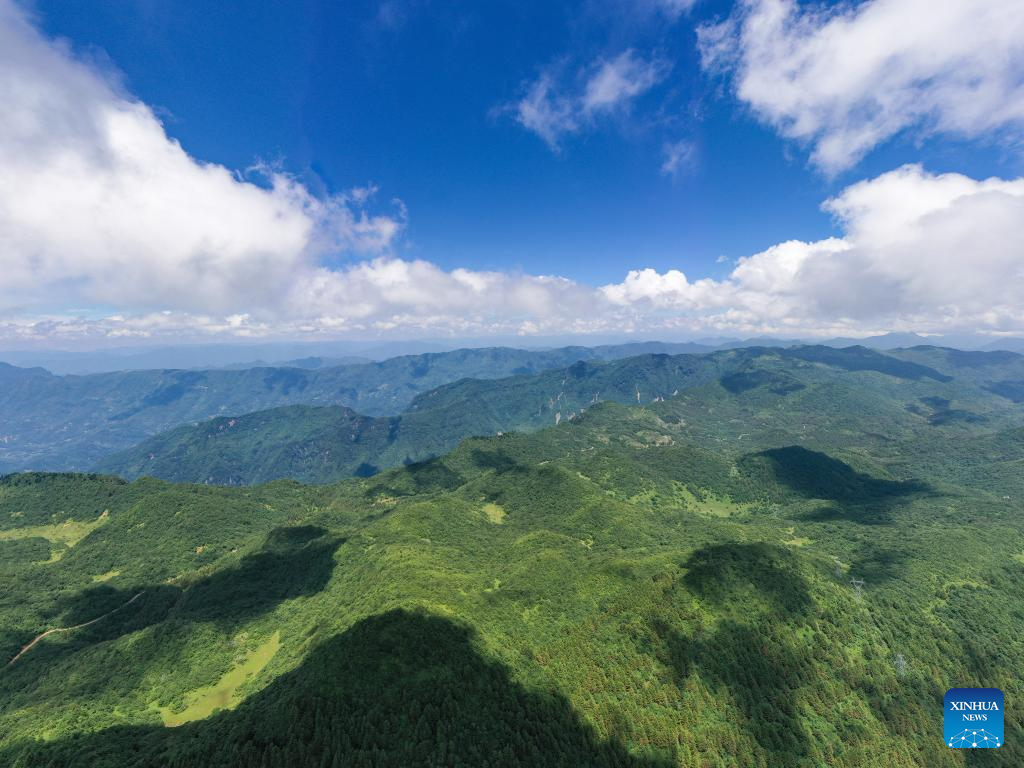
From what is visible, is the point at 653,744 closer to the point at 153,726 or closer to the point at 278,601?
the point at 153,726

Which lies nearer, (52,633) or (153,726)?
(153,726)

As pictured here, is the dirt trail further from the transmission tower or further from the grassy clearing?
the transmission tower

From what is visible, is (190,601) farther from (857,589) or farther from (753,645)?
(857,589)

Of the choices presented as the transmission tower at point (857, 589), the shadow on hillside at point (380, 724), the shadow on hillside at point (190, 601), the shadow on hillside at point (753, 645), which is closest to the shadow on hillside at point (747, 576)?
the shadow on hillside at point (753, 645)

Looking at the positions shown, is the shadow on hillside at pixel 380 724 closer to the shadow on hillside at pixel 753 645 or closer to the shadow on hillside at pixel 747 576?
the shadow on hillside at pixel 753 645

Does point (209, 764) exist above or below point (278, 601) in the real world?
above

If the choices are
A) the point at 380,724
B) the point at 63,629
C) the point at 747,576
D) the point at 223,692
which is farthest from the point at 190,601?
the point at 747,576

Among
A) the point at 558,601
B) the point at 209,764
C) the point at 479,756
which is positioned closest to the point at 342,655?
the point at 209,764

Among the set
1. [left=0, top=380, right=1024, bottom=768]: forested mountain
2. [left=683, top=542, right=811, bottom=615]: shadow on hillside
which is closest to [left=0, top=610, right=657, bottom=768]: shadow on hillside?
[left=0, top=380, right=1024, bottom=768]: forested mountain
